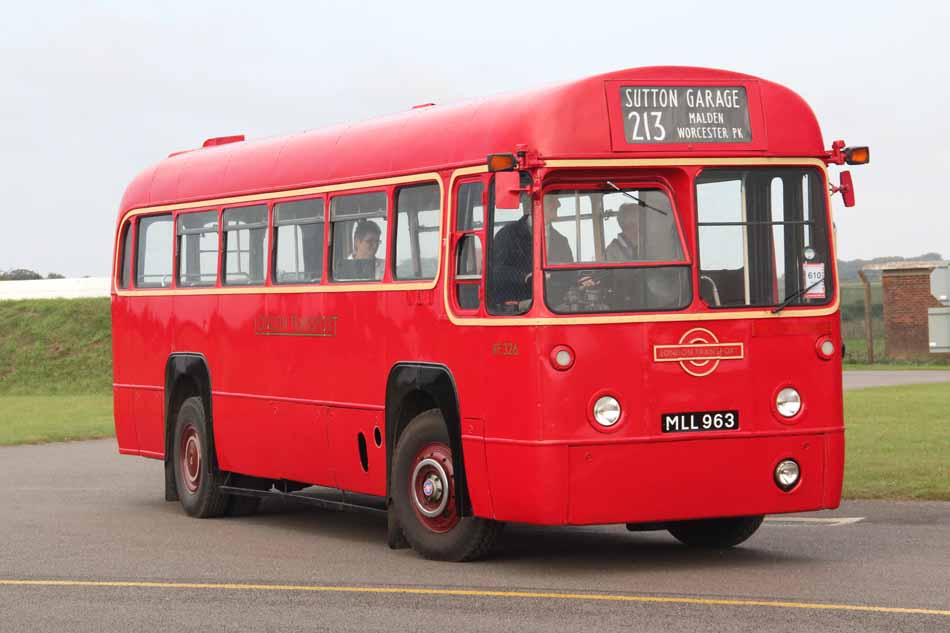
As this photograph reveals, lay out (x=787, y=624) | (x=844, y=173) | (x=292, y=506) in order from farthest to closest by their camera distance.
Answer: (x=292, y=506), (x=844, y=173), (x=787, y=624)

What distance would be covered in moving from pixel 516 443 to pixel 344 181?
3.34 metres

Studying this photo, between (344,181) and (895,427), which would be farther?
(895,427)

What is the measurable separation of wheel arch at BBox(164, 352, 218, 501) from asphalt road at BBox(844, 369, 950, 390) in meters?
18.8

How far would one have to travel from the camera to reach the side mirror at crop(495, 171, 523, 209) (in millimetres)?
11430

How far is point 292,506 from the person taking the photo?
17.6m

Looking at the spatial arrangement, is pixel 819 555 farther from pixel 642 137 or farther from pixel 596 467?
pixel 642 137

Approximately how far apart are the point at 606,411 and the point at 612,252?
975 mm

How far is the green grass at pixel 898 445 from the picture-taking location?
1694cm

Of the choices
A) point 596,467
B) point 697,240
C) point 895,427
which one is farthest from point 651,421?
point 895,427

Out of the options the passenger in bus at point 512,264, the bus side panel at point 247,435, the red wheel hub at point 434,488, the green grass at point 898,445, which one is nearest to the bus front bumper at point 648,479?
the red wheel hub at point 434,488

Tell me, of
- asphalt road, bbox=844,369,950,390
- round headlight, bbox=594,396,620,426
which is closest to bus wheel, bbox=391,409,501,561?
round headlight, bbox=594,396,620,426

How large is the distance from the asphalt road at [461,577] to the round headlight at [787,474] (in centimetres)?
53

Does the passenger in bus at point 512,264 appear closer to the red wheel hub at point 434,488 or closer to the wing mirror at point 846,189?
the red wheel hub at point 434,488

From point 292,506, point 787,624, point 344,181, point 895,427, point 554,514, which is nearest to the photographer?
point 787,624
